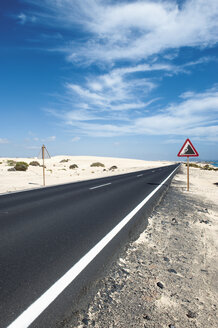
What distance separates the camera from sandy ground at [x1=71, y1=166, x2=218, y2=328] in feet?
7.75

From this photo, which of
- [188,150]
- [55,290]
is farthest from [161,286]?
[188,150]

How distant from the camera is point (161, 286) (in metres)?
3.00

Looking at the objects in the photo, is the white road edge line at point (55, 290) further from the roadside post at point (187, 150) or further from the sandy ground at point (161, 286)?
the roadside post at point (187, 150)

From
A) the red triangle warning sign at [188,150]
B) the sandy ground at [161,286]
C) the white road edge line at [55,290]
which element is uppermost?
the red triangle warning sign at [188,150]

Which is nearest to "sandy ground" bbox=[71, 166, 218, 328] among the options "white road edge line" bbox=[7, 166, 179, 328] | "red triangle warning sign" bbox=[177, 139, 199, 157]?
"white road edge line" bbox=[7, 166, 179, 328]

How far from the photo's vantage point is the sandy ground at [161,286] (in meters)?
2.36

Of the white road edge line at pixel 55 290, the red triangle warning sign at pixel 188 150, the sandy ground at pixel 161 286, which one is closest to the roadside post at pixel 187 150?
the red triangle warning sign at pixel 188 150

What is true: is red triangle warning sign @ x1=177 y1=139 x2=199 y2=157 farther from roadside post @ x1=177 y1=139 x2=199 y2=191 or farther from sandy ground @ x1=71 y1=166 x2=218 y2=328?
sandy ground @ x1=71 y1=166 x2=218 y2=328

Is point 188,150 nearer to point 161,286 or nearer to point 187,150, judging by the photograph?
point 187,150

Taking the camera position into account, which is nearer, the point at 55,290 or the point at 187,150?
the point at 55,290

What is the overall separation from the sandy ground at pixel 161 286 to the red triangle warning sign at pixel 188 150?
7.58m

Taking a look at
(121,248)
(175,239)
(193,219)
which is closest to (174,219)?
(193,219)

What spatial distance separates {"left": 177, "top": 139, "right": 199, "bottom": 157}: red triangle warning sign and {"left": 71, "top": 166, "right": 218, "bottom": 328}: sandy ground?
7581 millimetres

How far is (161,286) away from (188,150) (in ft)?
33.9
